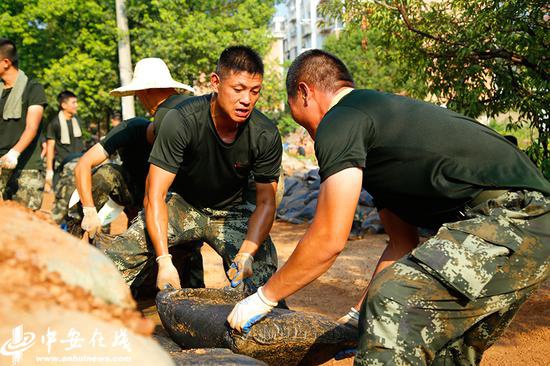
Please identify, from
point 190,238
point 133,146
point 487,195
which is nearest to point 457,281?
point 487,195

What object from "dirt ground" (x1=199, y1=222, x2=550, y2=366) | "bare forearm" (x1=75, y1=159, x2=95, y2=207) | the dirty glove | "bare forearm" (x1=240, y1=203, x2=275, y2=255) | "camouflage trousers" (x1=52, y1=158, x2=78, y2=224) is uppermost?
"bare forearm" (x1=75, y1=159, x2=95, y2=207)

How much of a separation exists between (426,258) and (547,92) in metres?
2.98

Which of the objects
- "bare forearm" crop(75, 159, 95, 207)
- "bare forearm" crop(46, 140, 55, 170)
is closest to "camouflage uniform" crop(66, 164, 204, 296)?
"bare forearm" crop(75, 159, 95, 207)

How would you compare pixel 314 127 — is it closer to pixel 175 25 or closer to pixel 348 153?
pixel 348 153

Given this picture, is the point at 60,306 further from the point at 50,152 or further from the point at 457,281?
the point at 50,152

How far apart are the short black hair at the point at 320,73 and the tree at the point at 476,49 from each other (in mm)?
2519

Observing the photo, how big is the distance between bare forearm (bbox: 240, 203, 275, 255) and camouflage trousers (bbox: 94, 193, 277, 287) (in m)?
0.14

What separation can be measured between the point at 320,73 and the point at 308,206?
7256 mm

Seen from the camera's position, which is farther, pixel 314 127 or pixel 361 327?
pixel 314 127

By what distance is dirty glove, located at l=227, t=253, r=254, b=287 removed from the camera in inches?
144

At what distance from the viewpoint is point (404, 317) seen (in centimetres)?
226

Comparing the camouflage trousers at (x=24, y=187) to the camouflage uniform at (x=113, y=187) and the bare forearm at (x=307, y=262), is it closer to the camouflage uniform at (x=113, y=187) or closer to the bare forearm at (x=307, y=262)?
the camouflage uniform at (x=113, y=187)

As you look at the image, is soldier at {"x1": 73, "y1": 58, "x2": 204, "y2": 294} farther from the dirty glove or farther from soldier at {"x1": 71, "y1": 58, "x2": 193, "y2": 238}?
the dirty glove

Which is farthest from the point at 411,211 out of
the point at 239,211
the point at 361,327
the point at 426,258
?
the point at 239,211
